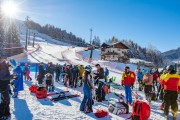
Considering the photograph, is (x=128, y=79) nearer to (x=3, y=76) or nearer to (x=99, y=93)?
(x=99, y=93)

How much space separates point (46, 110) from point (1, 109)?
227 cm

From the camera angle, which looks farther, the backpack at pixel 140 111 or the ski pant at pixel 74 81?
the ski pant at pixel 74 81

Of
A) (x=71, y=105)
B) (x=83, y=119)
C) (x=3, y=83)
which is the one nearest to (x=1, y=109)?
(x=3, y=83)

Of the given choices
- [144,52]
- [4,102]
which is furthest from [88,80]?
[144,52]

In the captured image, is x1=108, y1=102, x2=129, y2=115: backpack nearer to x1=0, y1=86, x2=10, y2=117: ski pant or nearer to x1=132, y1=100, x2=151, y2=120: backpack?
x1=132, y1=100, x2=151, y2=120: backpack

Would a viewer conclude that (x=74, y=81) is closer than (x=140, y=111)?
No

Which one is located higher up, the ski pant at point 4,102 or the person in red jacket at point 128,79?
the person in red jacket at point 128,79

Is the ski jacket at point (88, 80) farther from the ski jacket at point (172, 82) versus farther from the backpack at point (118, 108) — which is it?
the ski jacket at point (172, 82)

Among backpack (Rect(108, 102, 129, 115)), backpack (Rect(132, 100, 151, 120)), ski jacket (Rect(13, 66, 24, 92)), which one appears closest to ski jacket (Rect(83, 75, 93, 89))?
backpack (Rect(108, 102, 129, 115))

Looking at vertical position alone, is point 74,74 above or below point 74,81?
above

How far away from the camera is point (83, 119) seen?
959 cm

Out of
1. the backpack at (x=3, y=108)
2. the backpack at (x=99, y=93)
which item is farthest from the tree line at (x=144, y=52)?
the backpack at (x=3, y=108)

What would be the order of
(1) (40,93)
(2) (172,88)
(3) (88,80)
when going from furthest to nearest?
1. (1) (40,93)
2. (3) (88,80)
3. (2) (172,88)

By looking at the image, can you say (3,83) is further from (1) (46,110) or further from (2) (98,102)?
(2) (98,102)
